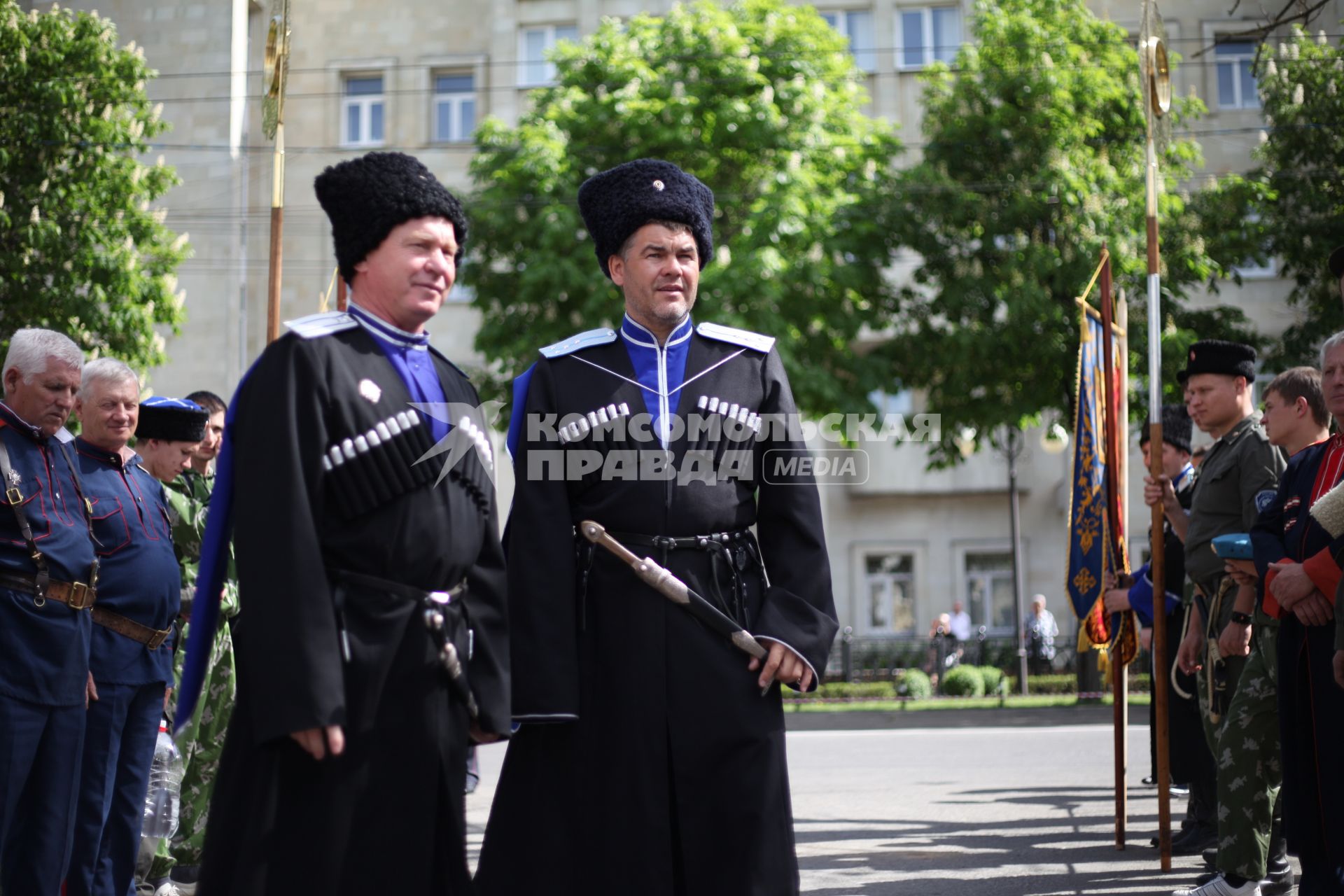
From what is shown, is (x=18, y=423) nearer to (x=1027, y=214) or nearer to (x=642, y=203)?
(x=642, y=203)

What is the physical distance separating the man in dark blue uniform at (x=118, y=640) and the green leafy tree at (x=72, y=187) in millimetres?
13677

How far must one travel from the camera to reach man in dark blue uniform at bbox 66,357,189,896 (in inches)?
242

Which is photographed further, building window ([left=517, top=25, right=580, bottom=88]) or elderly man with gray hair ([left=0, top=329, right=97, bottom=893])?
building window ([left=517, top=25, right=580, bottom=88])

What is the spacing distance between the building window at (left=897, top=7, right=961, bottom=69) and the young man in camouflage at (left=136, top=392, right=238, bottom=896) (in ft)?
95.4

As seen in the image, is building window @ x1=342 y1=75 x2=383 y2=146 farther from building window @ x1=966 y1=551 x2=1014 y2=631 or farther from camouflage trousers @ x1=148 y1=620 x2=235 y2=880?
camouflage trousers @ x1=148 y1=620 x2=235 y2=880

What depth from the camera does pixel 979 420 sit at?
Answer: 79.6ft

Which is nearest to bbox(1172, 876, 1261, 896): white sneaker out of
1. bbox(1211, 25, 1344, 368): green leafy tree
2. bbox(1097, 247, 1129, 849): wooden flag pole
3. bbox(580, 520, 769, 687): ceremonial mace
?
bbox(1097, 247, 1129, 849): wooden flag pole

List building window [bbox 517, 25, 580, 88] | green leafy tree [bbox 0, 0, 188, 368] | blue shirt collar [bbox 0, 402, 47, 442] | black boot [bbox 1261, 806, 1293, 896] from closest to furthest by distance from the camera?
blue shirt collar [bbox 0, 402, 47, 442]
black boot [bbox 1261, 806, 1293, 896]
green leafy tree [bbox 0, 0, 188, 368]
building window [bbox 517, 25, 580, 88]

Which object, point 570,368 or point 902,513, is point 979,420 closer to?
point 902,513

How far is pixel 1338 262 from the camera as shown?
631 centimetres

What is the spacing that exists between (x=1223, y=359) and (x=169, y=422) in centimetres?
506

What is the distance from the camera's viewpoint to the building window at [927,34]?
113ft

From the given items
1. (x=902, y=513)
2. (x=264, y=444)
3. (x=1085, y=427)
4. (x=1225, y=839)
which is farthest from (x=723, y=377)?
(x=902, y=513)

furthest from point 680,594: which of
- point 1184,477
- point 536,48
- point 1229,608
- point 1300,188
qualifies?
point 536,48
